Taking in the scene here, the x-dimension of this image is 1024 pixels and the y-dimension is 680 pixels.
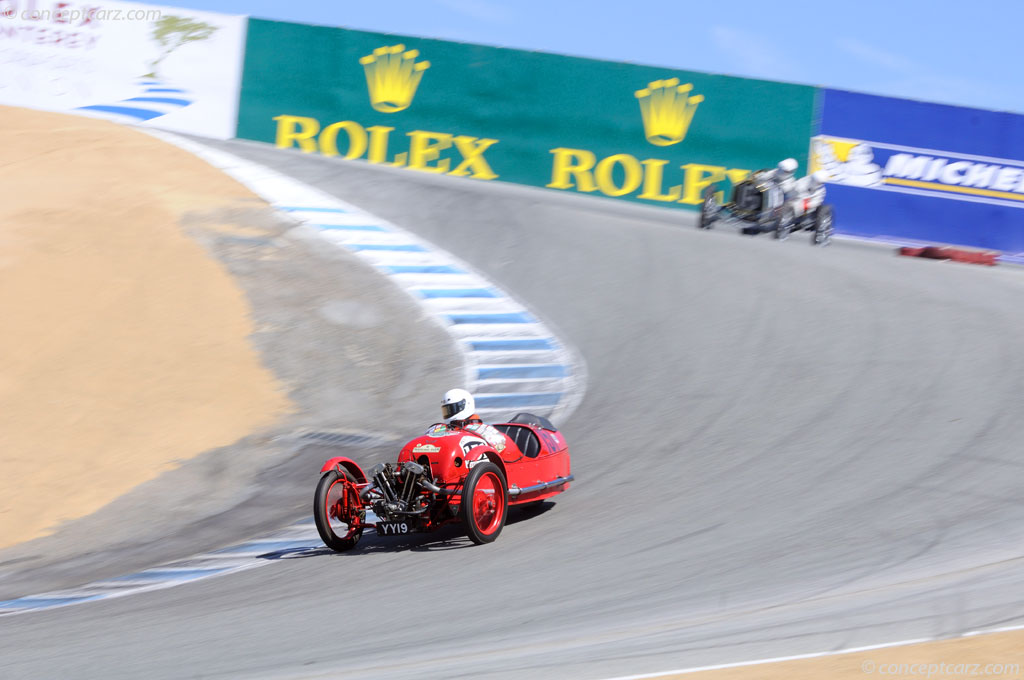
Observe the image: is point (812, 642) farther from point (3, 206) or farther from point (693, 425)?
point (3, 206)

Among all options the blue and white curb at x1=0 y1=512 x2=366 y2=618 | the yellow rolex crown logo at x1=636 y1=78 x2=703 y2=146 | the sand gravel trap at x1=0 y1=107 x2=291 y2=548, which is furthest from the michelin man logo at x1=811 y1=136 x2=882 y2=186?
the blue and white curb at x1=0 y1=512 x2=366 y2=618

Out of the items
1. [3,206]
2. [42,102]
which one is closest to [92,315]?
[3,206]

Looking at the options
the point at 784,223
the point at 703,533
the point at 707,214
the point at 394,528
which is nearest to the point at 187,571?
the point at 394,528

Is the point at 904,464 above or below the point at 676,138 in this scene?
below

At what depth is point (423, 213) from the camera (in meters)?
17.2

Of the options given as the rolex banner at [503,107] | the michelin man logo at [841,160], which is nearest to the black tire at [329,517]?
the rolex banner at [503,107]

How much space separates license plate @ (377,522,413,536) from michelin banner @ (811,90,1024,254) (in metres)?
14.0

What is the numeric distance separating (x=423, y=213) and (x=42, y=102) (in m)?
6.98

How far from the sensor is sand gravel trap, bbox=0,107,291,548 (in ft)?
31.7

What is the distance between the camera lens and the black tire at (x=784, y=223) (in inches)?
701

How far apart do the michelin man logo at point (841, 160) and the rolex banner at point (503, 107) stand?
0.28m

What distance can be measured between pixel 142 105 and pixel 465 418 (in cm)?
1308

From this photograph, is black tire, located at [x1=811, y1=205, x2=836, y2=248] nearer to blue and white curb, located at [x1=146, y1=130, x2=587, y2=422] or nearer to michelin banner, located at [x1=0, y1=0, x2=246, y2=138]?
blue and white curb, located at [x1=146, y1=130, x2=587, y2=422]

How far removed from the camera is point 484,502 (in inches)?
305
